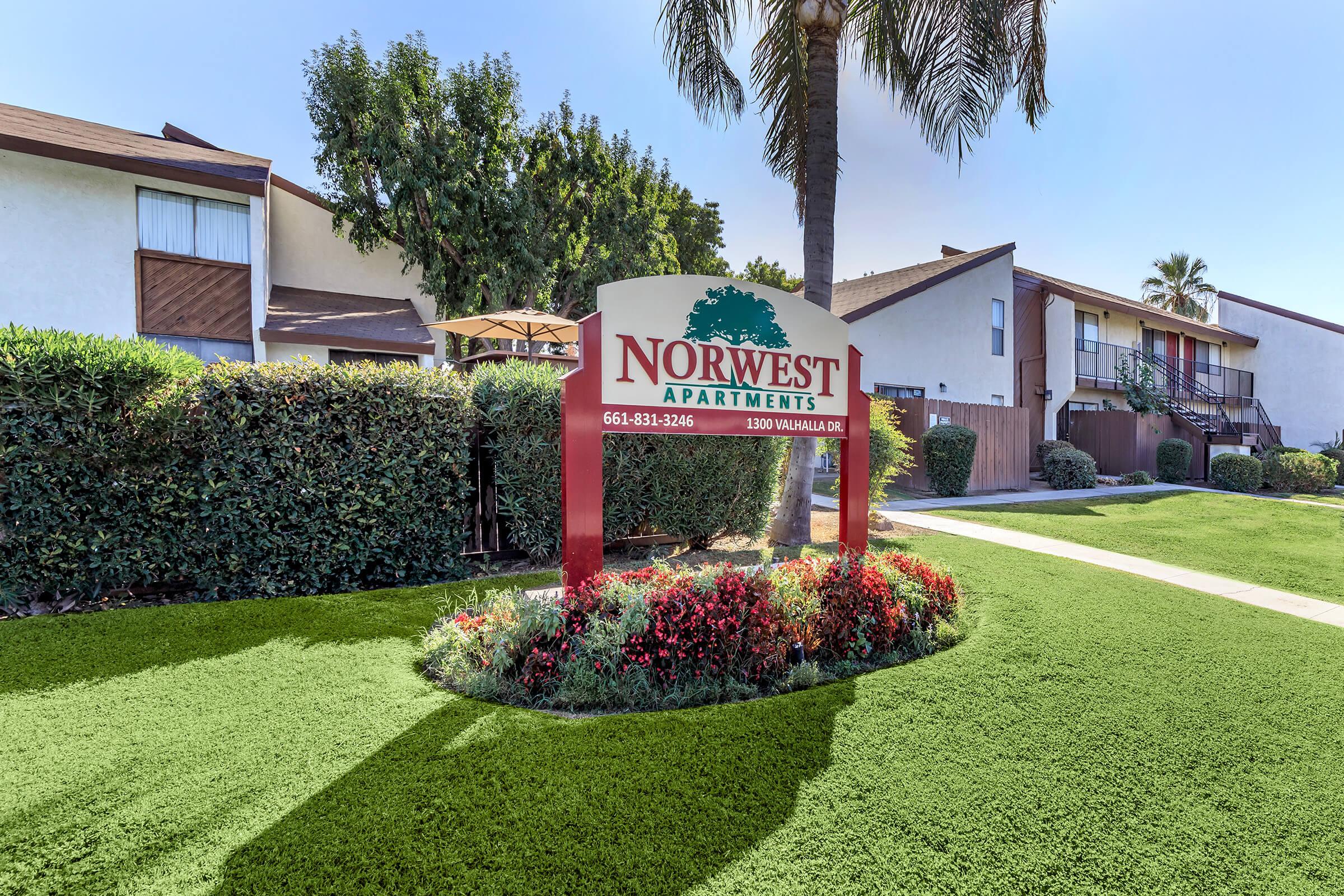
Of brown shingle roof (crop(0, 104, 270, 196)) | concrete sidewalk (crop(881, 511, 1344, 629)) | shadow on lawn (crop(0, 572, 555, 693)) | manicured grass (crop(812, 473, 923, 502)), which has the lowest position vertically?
concrete sidewalk (crop(881, 511, 1344, 629))

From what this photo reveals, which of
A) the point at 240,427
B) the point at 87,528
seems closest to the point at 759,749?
the point at 240,427

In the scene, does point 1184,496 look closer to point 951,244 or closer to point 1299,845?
point 951,244

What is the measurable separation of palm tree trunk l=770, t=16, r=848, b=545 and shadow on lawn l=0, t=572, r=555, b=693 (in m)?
4.74

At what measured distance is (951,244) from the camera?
2398 centimetres

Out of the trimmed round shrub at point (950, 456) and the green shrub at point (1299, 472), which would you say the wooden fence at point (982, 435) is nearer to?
the trimmed round shrub at point (950, 456)

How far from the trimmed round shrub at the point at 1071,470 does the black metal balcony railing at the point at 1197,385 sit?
23.3ft

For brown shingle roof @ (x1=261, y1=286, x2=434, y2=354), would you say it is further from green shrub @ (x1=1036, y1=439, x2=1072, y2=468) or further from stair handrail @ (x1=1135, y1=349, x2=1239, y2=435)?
stair handrail @ (x1=1135, y1=349, x2=1239, y2=435)

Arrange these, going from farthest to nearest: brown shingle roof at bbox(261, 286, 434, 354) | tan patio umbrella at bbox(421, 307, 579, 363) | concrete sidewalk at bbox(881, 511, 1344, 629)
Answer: brown shingle roof at bbox(261, 286, 434, 354) → tan patio umbrella at bbox(421, 307, 579, 363) → concrete sidewalk at bbox(881, 511, 1344, 629)

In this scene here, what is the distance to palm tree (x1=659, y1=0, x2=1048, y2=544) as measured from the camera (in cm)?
787

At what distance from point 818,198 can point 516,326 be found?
5.71m

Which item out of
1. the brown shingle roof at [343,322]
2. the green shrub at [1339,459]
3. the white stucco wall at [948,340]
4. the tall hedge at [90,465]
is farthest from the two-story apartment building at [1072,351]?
the tall hedge at [90,465]

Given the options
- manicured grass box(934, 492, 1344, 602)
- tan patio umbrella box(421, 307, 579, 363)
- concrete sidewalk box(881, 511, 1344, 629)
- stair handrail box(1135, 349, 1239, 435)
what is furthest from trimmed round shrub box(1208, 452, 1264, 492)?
tan patio umbrella box(421, 307, 579, 363)

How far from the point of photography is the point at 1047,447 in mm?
18688

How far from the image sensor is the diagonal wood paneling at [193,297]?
11453 mm
